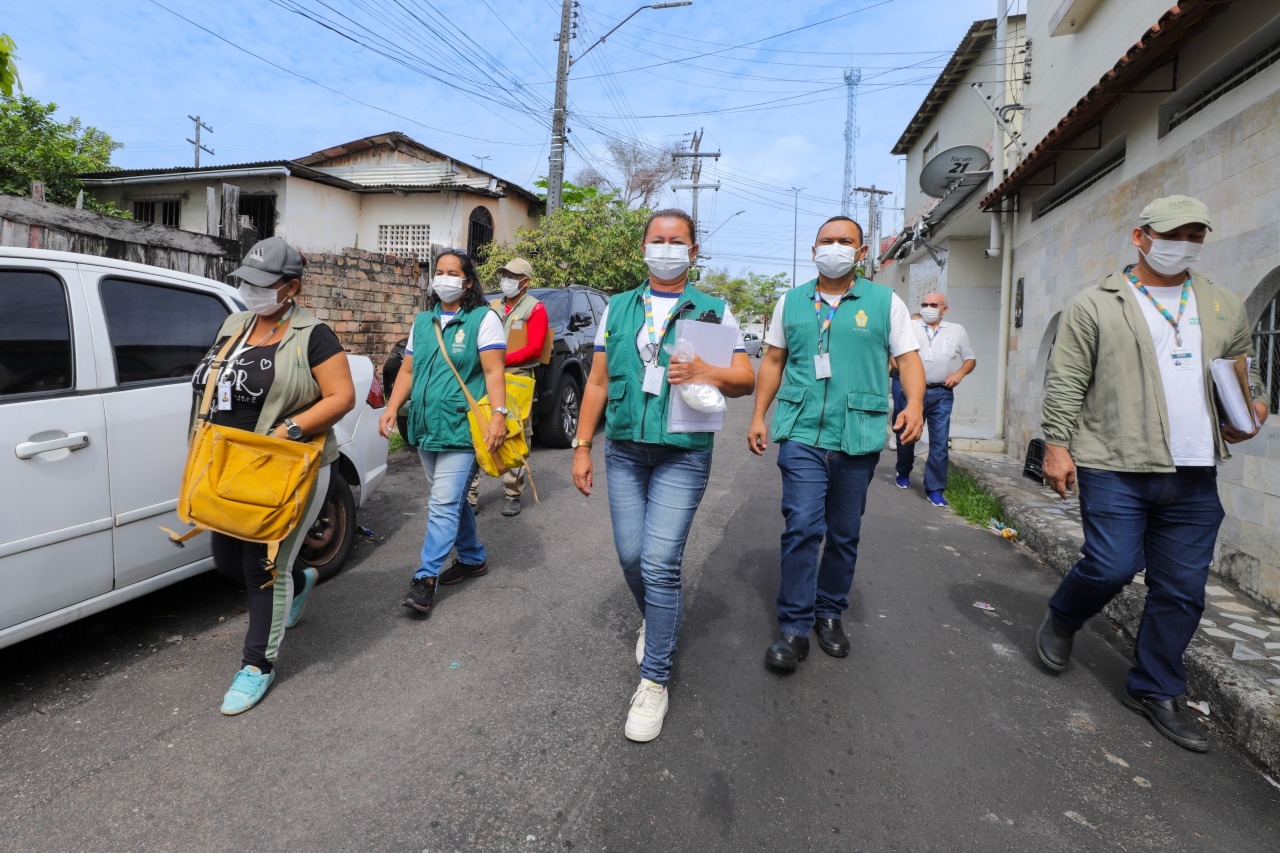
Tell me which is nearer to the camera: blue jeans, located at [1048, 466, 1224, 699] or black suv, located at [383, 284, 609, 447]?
blue jeans, located at [1048, 466, 1224, 699]

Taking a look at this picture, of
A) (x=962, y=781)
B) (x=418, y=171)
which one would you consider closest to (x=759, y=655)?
(x=962, y=781)

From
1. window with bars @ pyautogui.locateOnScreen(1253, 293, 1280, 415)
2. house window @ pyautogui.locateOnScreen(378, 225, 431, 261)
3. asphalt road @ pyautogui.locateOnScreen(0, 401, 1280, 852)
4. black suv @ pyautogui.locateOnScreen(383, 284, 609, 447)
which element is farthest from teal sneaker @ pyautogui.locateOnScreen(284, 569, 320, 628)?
house window @ pyautogui.locateOnScreen(378, 225, 431, 261)

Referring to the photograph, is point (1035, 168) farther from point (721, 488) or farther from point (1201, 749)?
point (1201, 749)

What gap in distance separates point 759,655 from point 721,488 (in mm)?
3470

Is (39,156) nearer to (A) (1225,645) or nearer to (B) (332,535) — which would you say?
(B) (332,535)

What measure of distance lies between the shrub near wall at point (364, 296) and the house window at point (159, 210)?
9.35m

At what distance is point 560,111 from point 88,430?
1376 centimetres

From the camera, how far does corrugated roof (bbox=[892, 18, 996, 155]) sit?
1134cm

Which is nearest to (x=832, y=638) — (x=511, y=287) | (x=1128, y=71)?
(x=511, y=287)

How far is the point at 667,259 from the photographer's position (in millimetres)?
2793

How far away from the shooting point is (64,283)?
2971 mm

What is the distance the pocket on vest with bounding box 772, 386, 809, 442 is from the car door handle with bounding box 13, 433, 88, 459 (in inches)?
108

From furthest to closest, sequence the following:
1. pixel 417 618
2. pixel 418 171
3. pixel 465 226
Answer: pixel 418 171
pixel 465 226
pixel 417 618

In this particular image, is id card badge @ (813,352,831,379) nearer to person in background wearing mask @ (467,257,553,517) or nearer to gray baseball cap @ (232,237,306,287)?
gray baseball cap @ (232,237,306,287)
